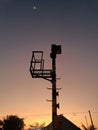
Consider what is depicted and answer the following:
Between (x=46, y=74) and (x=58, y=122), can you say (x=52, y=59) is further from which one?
(x=58, y=122)

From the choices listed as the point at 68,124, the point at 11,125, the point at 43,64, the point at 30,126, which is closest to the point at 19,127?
the point at 11,125

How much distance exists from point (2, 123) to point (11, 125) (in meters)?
2.95

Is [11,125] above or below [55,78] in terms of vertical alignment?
below

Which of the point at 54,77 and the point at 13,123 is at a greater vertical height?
the point at 54,77

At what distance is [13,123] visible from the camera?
76750mm

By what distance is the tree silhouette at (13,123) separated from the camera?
73950 mm

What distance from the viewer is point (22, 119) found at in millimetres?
80438

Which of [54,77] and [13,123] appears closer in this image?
[54,77]

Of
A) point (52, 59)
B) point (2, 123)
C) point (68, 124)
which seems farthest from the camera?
point (2, 123)

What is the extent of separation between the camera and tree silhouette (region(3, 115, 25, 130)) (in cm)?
7395

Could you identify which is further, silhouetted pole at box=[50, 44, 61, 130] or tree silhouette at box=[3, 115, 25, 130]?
tree silhouette at box=[3, 115, 25, 130]

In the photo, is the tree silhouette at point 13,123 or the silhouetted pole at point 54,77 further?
the tree silhouette at point 13,123

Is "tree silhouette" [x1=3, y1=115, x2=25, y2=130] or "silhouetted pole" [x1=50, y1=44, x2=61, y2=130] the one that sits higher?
"silhouetted pole" [x1=50, y1=44, x2=61, y2=130]

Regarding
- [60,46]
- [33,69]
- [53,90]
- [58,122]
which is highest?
[60,46]
